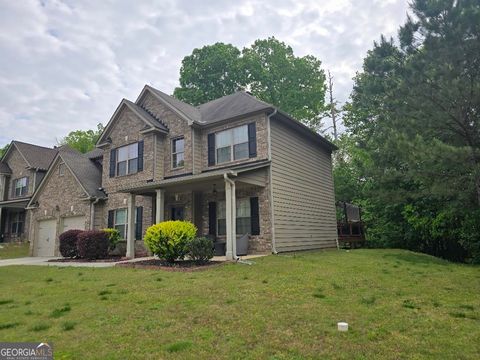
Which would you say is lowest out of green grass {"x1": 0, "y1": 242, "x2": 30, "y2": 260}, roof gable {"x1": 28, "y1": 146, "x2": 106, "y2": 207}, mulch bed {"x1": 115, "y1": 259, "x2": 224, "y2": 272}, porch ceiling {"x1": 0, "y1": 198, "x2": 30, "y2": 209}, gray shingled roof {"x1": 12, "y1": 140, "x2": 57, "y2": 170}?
mulch bed {"x1": 115, "y1": 259, "x2": 224, "y2": 272}

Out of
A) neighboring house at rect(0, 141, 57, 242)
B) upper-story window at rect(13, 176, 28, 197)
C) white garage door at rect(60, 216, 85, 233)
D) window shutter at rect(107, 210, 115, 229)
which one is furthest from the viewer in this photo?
upper-story window at rect(13, 176, 28, 197)

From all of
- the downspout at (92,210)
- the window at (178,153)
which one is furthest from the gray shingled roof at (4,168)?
the window at (178,153)

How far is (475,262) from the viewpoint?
538 inches

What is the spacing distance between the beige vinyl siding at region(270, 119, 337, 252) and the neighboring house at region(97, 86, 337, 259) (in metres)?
0.04

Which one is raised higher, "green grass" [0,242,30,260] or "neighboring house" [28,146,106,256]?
"neighboring house" [28,146,106,256]

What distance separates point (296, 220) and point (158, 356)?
11.5 meters

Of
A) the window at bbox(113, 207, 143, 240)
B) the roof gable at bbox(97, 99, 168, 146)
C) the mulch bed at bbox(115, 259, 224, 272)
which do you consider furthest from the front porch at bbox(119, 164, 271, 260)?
the roof gable at bbox(97, 99, 168, 146)

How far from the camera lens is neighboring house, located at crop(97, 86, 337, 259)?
13.0m

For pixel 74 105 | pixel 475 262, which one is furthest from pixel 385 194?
pixel 74 105

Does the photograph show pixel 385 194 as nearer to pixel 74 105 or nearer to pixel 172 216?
pixel 172 216

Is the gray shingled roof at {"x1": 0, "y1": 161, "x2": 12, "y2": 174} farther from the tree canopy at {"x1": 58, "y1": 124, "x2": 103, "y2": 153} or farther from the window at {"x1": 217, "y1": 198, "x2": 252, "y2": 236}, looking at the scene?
the window at {"x1": 217, "y1": 198, "x2": 252, "y2": 236}

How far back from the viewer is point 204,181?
12.3 metres
